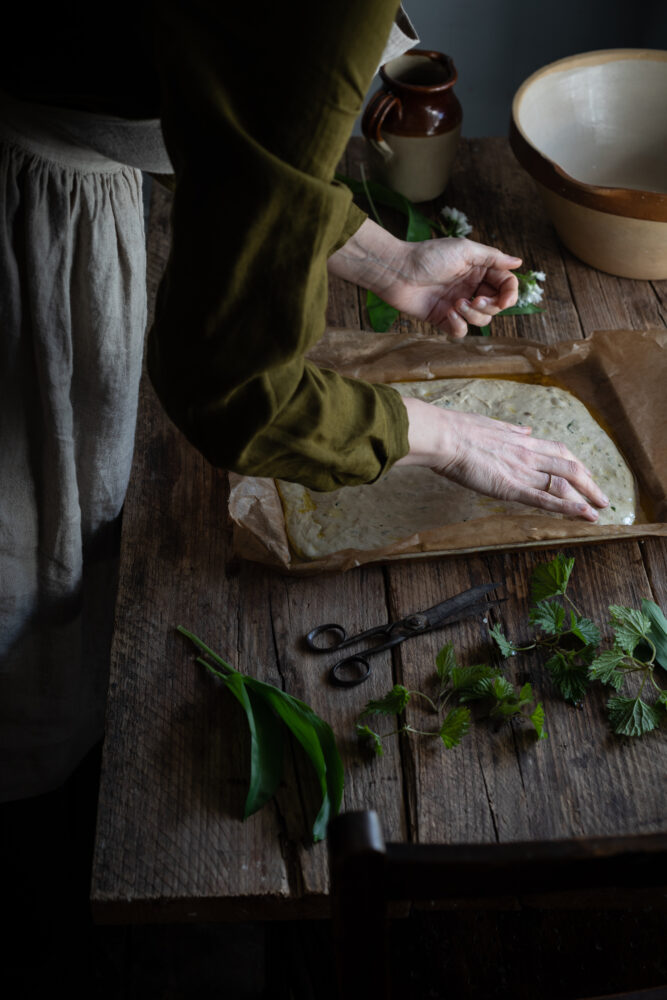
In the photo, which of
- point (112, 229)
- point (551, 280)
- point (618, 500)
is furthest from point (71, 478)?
point (551, 280)

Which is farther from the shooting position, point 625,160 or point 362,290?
point 625,160

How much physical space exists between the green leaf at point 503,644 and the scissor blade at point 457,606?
0.04 m

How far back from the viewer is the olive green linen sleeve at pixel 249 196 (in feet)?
2.12

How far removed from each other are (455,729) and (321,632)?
22cm

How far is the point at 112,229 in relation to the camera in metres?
1.12

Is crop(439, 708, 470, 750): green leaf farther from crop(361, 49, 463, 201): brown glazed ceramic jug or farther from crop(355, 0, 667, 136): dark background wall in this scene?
crop(355, 0, 667, 136): dark background wall

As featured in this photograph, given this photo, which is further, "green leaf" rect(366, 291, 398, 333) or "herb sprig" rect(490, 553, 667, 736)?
"green leaf" rect(366, 291, 398, 333)

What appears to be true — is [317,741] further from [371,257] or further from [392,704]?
[371,257]

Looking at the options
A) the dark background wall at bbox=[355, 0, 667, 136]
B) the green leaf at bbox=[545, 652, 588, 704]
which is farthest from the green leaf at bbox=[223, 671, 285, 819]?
the dark background wall at bbox=[355, 0, 667, 136]

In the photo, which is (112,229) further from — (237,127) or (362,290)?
(362,290)

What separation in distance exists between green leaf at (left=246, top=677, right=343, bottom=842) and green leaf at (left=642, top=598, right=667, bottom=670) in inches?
16.6

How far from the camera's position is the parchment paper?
1201 millimetres

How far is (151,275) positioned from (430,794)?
1.05m

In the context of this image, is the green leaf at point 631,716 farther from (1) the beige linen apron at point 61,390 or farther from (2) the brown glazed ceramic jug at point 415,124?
(2) the brown glazed ceramic jug at point 415,124
